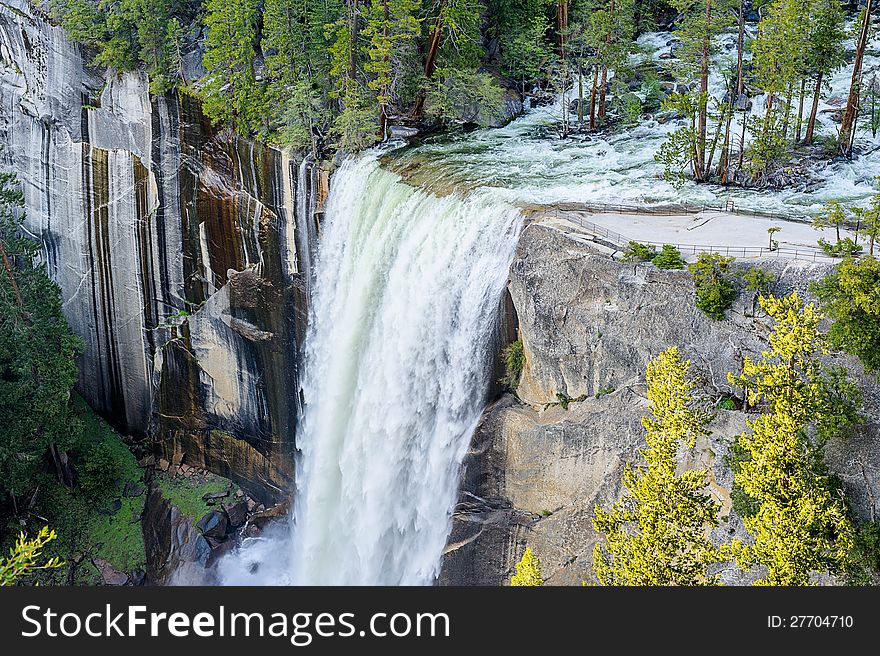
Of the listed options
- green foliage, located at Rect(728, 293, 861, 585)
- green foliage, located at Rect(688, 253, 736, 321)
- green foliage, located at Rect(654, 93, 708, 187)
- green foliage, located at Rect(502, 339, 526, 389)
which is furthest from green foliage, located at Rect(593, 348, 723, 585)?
green foliage, located at Rect(654, 93, 708, 187)

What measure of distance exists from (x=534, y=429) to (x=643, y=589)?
7878 mm

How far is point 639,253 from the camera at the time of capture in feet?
64.1

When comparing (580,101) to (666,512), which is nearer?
(666,512)

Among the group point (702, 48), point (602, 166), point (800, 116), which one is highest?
point (702, 48)

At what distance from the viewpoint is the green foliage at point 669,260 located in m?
19.0

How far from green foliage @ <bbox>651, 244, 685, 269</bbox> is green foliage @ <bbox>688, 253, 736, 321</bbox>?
61 centimetres

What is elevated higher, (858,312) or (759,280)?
(759,280)

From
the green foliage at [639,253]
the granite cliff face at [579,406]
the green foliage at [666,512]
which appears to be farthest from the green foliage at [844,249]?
the green foliage at [666,512]

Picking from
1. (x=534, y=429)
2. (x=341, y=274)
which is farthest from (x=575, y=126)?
(x=534, y=429)

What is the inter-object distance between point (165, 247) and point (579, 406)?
858 inches

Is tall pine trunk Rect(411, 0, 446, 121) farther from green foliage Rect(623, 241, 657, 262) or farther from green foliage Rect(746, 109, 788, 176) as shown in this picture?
green foliage Rect(623, 241, 657, 262)

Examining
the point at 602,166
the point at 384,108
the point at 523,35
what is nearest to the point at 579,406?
the point at 602,166

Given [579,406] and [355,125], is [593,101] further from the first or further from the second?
[579,406]

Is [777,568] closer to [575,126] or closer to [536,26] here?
[575,126]
